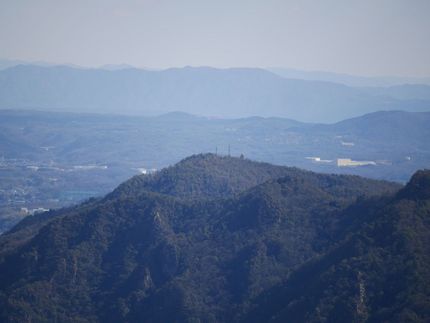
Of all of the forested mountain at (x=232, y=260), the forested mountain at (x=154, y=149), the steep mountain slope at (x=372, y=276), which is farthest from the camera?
the forested mountain at (x=154, y=149)

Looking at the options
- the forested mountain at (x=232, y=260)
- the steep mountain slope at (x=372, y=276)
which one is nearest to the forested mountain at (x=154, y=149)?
the forested mountain at (x=232, y=260)

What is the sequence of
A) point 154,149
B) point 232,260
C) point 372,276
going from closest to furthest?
point 372,276
point 232,260
point 154,149

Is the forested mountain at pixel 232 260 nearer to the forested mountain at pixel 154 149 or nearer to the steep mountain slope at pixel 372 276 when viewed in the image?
the steep mountain slope at pixel 372 276

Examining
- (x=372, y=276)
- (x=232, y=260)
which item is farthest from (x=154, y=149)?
(x=372, y=276)

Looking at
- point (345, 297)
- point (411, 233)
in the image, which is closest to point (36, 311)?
point (345, 297)

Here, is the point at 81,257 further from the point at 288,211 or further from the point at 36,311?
the point at 288,211

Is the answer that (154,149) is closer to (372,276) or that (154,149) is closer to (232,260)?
(232,260)
